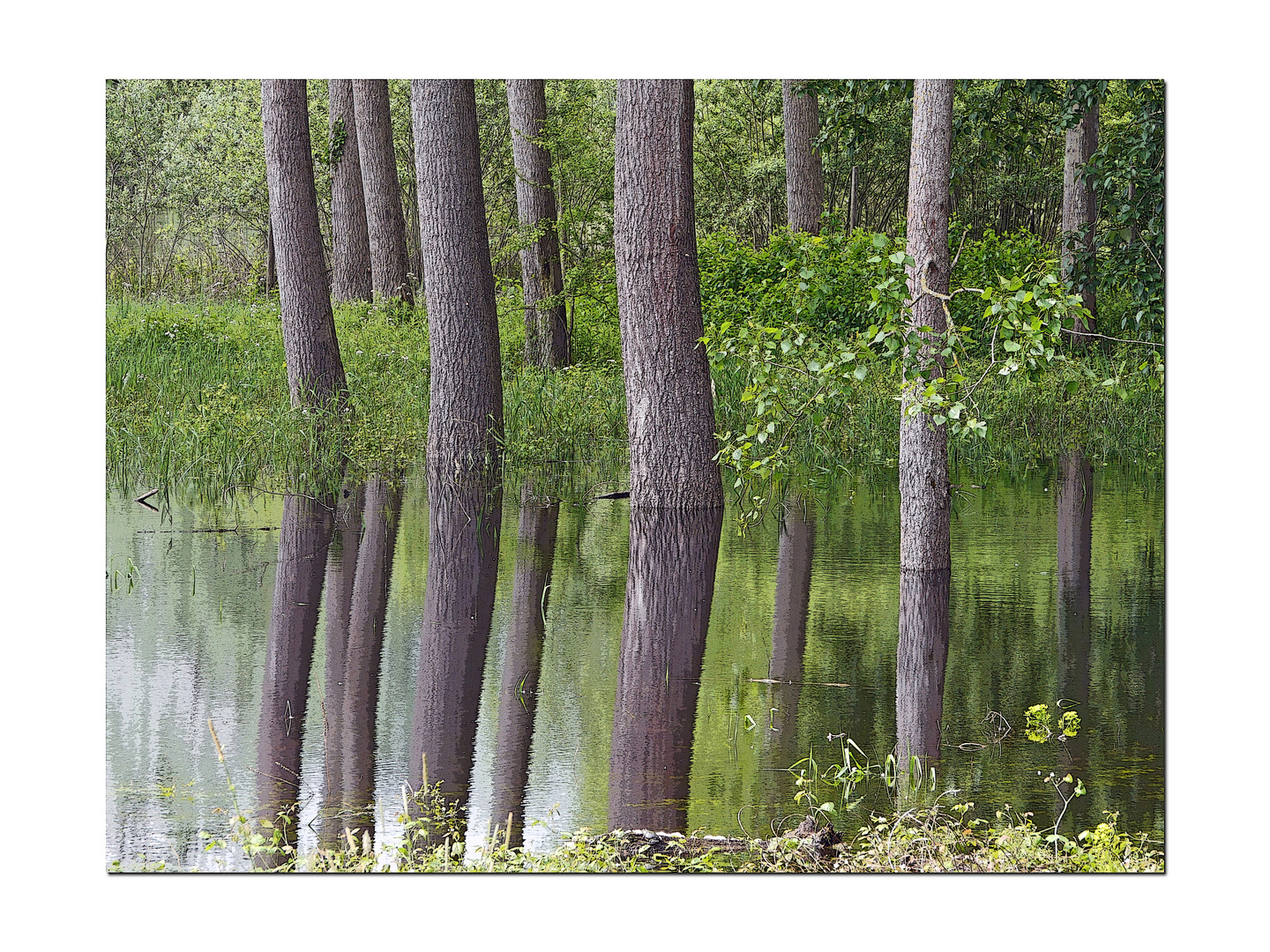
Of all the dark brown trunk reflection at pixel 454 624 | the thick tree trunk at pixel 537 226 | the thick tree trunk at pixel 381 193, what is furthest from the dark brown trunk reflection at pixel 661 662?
the thick tree trunk at pixel 381 193

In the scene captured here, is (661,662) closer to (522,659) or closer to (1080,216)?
(522,659)

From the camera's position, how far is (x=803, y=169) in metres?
14.5

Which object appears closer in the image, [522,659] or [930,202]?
[522,659]

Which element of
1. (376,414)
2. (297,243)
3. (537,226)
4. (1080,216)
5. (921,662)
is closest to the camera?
(921,662)

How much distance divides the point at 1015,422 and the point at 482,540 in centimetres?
383

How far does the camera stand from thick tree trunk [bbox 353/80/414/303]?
1400 centimetres

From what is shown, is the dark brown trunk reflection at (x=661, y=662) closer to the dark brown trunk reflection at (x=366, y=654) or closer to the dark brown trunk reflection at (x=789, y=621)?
the dark brown trunk reflection at (x=789, y=621)

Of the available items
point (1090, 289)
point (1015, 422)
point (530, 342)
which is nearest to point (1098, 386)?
point (1015, 422)

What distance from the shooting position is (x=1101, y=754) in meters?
4.93

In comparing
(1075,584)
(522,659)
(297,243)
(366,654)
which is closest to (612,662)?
(522,659)

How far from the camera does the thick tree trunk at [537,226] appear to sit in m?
12.0

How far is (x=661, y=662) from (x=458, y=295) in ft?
14.5

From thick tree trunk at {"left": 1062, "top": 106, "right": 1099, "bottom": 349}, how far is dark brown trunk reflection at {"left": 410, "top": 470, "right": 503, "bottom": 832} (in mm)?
2924
